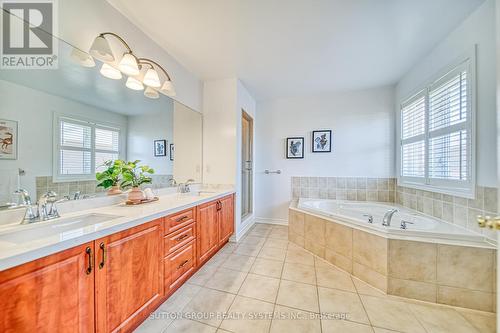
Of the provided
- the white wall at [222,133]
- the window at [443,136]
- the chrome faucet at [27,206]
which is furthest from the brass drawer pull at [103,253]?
the window at [443,136]

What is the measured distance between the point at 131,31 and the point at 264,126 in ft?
8.33

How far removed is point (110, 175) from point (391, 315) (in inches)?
99.8

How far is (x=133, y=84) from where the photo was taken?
72.3 inches

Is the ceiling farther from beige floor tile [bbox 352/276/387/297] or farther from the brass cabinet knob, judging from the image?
beige floor tile [bbox 352/276/387/297]

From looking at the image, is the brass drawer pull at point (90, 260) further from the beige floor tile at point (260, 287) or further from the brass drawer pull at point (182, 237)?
the beige floor tile at point (260, 287)

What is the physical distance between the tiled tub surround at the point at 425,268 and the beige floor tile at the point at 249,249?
1.09 meters

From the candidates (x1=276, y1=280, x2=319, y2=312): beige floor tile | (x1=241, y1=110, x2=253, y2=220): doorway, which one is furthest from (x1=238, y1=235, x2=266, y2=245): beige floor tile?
(x1=276, y1=280, x2=319, y2=312): beige floor tile

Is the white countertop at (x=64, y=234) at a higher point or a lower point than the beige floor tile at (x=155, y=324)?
higher

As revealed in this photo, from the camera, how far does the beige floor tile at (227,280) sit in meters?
1.74

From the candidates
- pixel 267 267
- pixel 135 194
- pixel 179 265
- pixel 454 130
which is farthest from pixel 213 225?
pixel 454 130

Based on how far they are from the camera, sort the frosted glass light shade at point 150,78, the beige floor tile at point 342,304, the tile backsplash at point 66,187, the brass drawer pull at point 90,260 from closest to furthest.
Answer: the brass drawer pull at point 90,260, the tile backsplash at point 66,187, the beige floor tile at point 342,304, the frosted glass light shade at point 150,78

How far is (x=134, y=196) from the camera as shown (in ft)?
5.56

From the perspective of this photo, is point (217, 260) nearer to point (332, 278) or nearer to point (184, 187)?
point (184, 187)

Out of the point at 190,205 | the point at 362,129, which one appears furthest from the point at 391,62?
the point at 190,205
